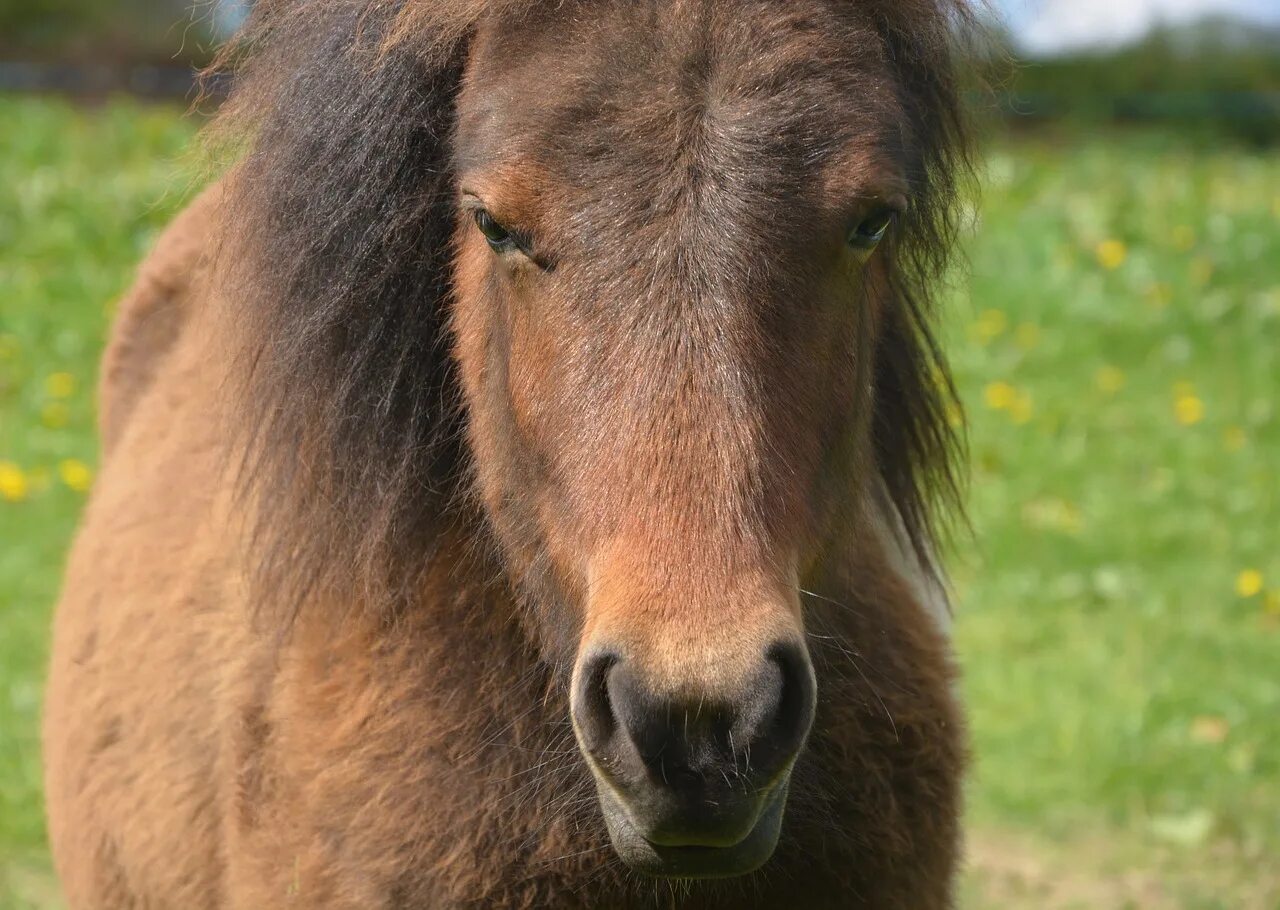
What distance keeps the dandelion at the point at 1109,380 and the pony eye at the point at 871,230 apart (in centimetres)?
702

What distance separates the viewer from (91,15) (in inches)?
557

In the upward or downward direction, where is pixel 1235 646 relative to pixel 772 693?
downward

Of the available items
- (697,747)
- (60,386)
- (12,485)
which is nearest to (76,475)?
(12,485)

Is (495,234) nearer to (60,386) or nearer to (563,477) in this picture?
(563,477)

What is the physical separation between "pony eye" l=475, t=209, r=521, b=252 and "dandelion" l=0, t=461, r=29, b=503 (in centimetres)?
607

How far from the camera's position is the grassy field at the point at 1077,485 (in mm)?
5074

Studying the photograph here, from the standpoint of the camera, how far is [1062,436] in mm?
8352

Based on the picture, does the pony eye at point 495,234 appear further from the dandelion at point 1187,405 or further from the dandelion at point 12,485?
the dandelion at point 1187,405

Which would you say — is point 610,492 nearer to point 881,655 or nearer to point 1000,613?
point 881,655

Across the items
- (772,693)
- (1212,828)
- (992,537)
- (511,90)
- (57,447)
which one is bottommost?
(992,537)

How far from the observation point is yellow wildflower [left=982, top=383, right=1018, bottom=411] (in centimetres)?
856

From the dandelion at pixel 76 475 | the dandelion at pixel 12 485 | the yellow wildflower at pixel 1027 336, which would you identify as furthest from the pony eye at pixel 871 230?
the yellow wildflower at pixel 1027 336

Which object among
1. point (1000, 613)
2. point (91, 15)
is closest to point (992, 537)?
point (1000, 613)

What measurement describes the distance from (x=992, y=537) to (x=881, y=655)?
16.3 feet
